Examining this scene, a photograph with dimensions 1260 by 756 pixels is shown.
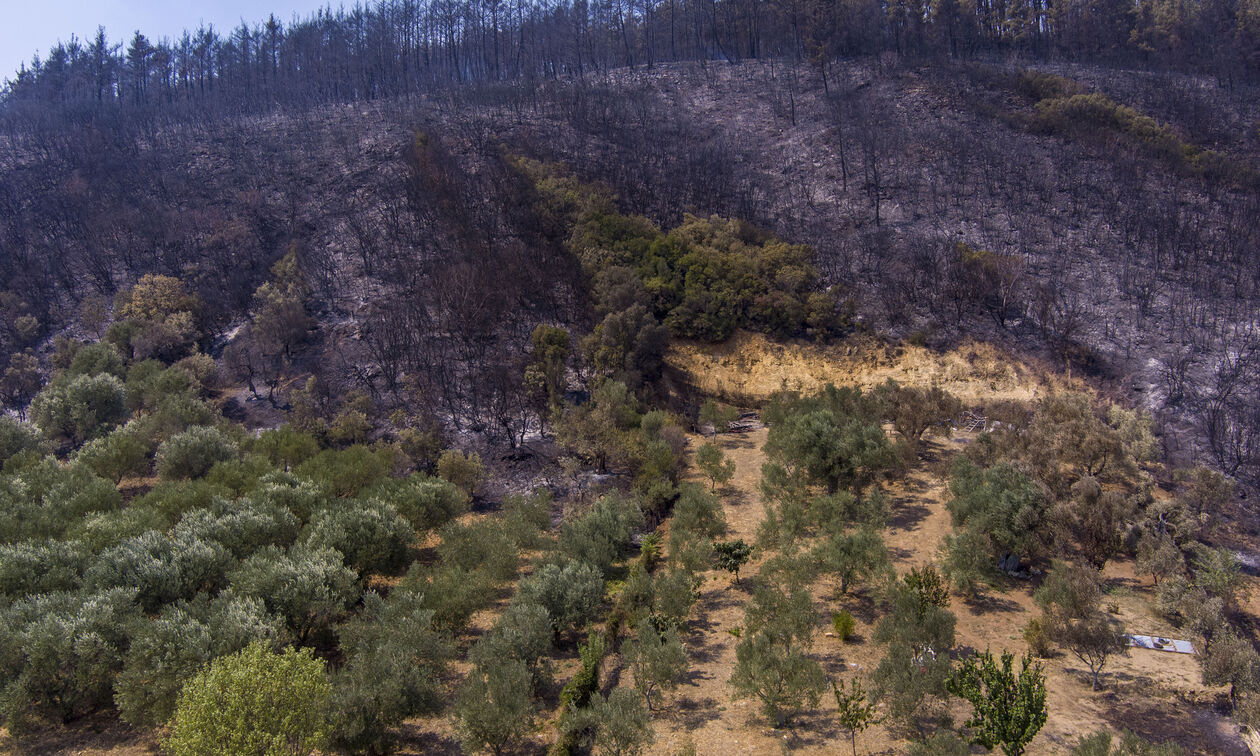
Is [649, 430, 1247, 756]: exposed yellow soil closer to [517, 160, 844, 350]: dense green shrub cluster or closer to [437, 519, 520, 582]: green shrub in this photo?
[437, 519, 520, 582]: green shrub

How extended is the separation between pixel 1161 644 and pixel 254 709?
21665 mm

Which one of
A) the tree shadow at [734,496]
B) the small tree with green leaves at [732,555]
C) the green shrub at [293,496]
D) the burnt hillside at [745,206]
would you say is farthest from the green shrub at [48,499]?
the tree shadow at [734,496]

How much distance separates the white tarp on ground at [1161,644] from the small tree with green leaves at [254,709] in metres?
19.8

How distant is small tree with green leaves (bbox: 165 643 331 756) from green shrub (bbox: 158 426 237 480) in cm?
1789

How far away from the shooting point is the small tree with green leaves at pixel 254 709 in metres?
11.4

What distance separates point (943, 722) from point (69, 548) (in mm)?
23680

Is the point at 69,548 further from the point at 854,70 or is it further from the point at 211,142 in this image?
the point at 854,70

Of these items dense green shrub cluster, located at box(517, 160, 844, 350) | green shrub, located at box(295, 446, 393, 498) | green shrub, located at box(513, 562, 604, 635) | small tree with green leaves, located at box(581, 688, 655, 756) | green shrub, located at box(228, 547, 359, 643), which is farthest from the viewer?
dense green shrub cluster, located at box(517, 160, 844, 350)

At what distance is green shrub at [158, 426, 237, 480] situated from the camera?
90.1 ft

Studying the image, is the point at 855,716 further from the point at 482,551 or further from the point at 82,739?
the point at 82,739

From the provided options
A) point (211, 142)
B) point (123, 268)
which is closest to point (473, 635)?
point (123, 268)

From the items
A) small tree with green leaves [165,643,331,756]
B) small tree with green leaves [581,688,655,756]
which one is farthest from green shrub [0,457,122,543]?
small tree with green leaves [581,688,655,756]

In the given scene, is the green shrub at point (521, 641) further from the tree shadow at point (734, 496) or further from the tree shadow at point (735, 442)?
the tree shadow at point (735, 442)

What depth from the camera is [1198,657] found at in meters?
16.4
